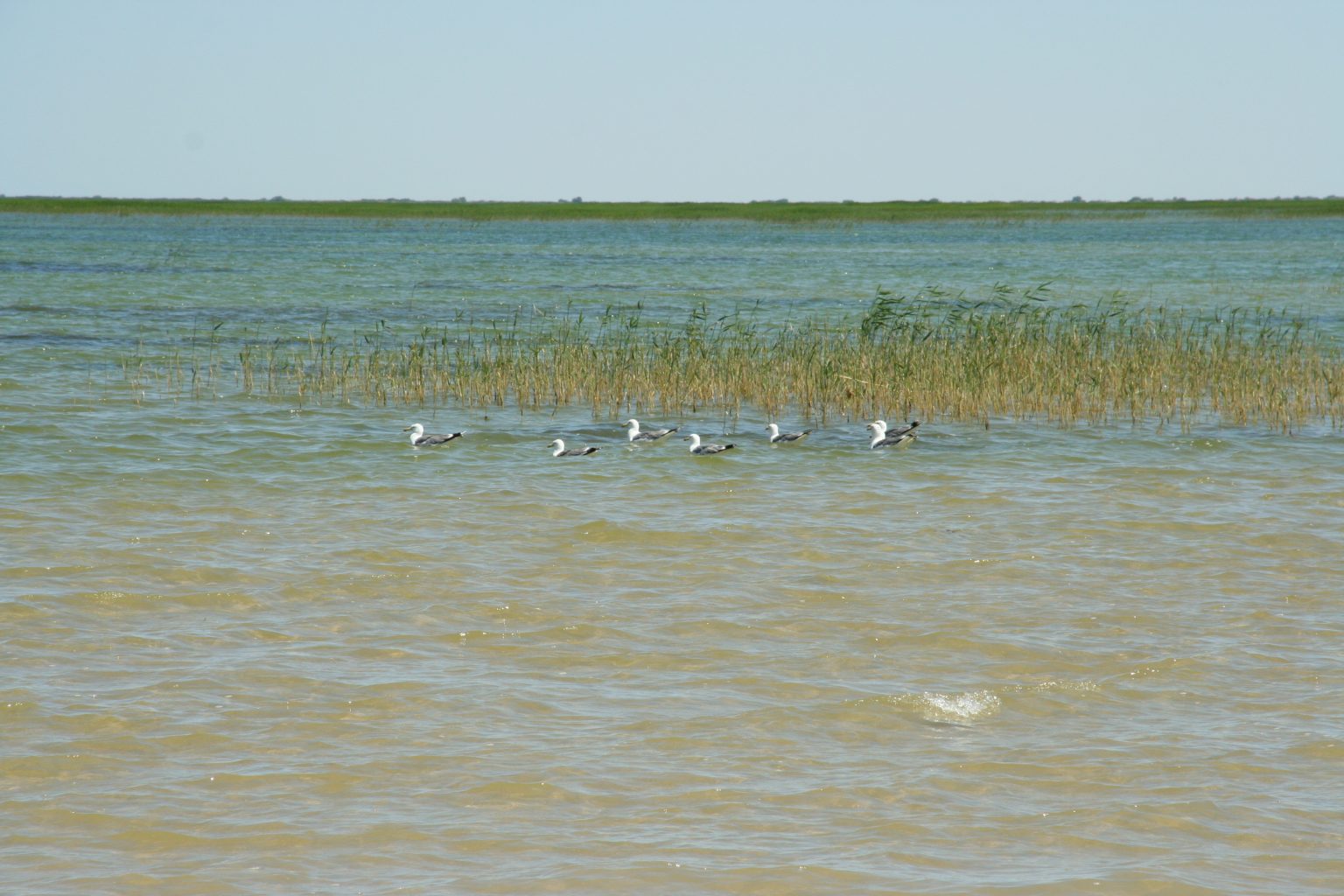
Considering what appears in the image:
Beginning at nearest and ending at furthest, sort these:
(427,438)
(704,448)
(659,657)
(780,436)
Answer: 1. (659,657)
2. (704,448)
3. (427,438)
4. (780,436)

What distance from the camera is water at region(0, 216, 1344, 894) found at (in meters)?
5.65

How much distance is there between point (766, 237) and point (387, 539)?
69662 millimetres

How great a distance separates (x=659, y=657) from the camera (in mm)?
8094

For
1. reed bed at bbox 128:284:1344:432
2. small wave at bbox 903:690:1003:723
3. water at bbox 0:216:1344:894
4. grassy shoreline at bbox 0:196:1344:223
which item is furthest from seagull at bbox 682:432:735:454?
grassy shoreline at bbox 0:196:1344:223

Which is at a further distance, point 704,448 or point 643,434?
point 643,434

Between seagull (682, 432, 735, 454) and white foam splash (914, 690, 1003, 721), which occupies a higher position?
seagull (682, 432, 735, 454)

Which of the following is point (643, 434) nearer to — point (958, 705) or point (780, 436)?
point (780, 436)

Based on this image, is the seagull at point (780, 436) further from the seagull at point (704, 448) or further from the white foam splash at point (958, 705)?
the white foam splash at point (958, 705)

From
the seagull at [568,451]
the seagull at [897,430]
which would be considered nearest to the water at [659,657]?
the seagull at [568,451]

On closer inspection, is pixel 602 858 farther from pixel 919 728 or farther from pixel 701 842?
pixel 919 728

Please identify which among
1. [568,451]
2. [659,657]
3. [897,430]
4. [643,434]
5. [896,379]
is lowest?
[659,657]

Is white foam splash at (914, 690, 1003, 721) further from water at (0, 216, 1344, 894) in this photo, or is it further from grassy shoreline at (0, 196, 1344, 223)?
grassy shoreline at (0, 196, 1344, 223)

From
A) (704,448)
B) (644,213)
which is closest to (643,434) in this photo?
(704,448)

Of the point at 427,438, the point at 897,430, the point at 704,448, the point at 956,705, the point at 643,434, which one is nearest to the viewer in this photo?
the point at 956,705
